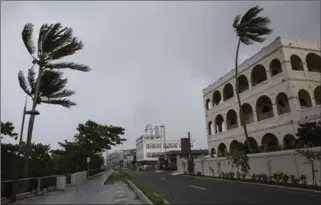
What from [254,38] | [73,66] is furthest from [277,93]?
[73,66]

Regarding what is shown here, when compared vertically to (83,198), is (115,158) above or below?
above

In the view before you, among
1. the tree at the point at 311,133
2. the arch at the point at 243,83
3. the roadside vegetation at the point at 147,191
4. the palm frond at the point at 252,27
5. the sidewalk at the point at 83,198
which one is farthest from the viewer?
the arch at the point at 243,83

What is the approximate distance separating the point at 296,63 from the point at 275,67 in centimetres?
211

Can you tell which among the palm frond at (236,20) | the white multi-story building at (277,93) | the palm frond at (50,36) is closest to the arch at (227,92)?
the white multi-story building at (277,93)

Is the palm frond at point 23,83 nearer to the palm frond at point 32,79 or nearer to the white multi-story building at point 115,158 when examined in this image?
the palm frond at point 32,79

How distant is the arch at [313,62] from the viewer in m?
32.7

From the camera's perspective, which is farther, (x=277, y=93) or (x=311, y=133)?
(x=277, y=93)

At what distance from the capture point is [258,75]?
121ft

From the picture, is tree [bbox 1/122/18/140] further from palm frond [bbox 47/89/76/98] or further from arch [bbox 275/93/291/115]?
arch [bbox 275/93/291/115]

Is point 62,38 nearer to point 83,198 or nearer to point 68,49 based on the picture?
point 68,49

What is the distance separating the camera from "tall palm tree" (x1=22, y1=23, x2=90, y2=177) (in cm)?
1630

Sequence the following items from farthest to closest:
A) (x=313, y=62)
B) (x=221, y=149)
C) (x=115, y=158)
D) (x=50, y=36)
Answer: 1. (x=115, y=158)
2. (x=221, y=149)
3. (x=313, y=62)
4. (x=50, y=36)

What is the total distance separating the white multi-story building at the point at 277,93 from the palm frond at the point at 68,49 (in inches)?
751

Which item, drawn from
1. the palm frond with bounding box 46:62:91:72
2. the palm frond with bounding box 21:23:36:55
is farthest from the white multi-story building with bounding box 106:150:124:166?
the palm frond with bounding box 21:23:36:55
